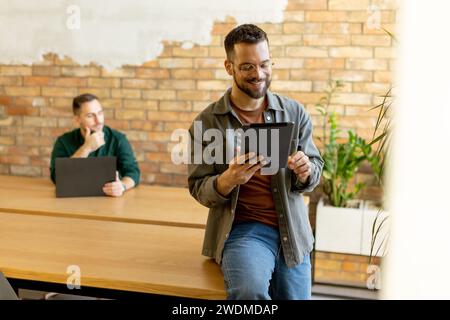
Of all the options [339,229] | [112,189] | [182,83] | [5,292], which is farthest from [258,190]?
[182,83]

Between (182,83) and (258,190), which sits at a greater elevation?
(182,83)

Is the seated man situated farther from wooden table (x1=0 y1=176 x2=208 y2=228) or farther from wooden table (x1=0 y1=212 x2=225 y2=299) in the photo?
wooden table (x1=0 y1=212 x2=225 y2=299)

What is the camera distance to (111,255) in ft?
6.68

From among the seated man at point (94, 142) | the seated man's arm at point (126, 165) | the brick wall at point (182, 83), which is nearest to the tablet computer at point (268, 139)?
the seated man at point (94, 142)

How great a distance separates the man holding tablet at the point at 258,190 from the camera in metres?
1.88

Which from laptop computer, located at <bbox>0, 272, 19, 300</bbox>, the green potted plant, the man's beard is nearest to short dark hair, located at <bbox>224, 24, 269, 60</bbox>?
the man's beard

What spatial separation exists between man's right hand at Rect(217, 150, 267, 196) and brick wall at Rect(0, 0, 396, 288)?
1.96 m

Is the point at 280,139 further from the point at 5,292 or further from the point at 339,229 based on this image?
the point at 339,229

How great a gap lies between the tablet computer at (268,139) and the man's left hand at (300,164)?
0.13ft

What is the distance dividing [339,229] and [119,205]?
147cm

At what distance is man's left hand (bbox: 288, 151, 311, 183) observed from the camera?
1.83m

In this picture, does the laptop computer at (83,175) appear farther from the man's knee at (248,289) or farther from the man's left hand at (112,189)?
the man's knee at (248,289)

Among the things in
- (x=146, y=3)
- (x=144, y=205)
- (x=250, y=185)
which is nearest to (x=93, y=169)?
(x=144, y=205)
